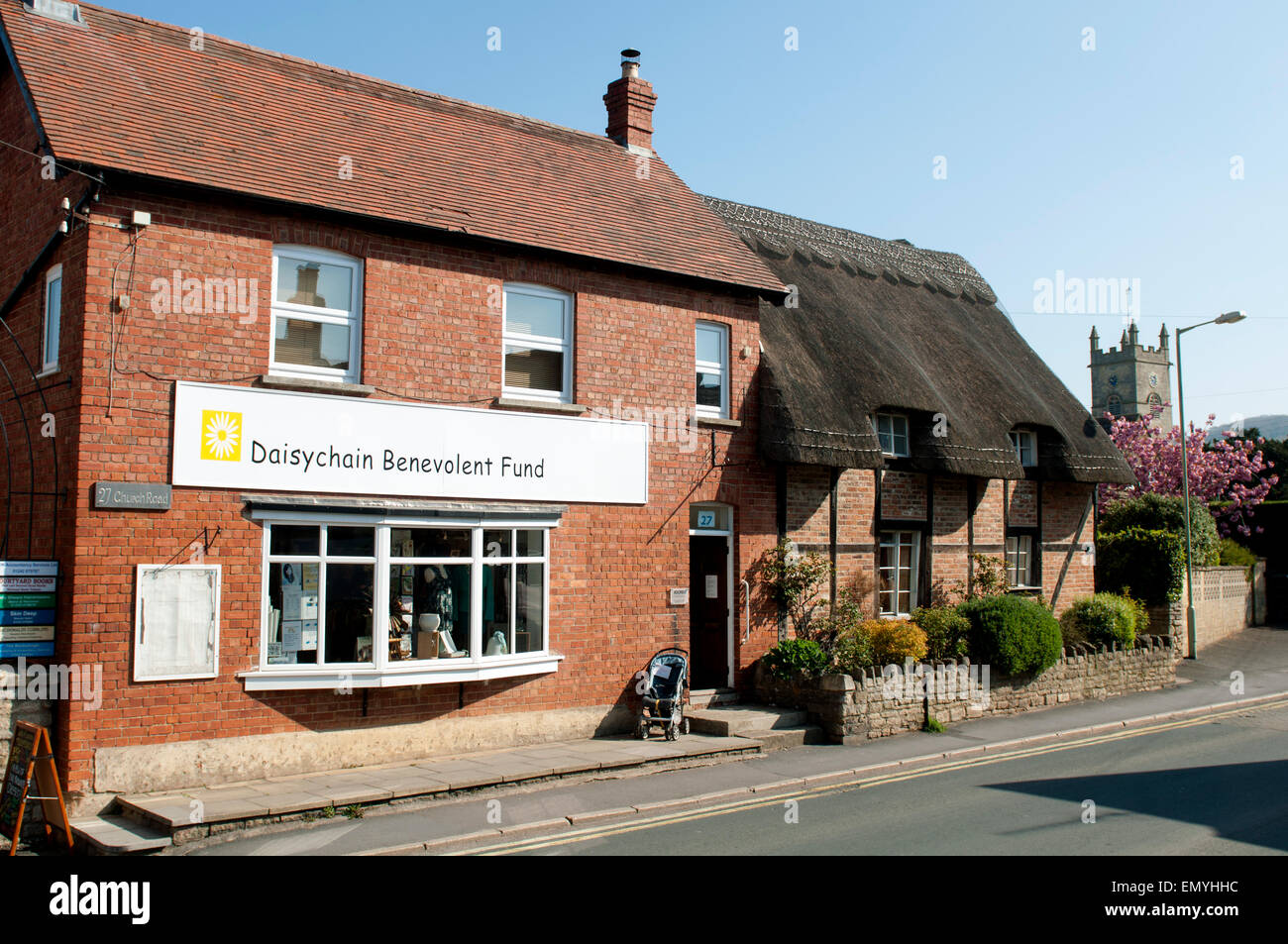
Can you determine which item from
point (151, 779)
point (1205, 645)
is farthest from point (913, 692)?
point (1205, 645)

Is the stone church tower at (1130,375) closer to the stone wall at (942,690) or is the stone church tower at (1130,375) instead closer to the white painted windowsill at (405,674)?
the stone wall at (942,690)

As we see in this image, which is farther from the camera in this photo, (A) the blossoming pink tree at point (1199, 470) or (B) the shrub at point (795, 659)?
(A) the blossoming pink tree at point (1199, 470)

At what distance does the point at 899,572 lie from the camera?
18.8 metres

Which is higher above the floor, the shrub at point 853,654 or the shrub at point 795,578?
the shrub at point 795,578

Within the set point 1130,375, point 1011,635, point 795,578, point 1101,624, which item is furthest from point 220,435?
point 1130,375

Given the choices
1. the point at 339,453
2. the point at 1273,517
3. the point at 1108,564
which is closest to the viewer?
the point at 339,453

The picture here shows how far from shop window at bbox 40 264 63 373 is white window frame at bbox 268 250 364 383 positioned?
218 cm

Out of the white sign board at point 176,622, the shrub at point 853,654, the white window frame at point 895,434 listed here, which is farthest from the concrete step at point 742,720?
the white sign board at point 176,622

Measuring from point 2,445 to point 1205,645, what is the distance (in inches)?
1014

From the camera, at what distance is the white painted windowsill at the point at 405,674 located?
11.3 metres

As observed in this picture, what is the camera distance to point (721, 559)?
A: 1598 centimetres

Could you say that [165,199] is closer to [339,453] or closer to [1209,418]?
[339,453]

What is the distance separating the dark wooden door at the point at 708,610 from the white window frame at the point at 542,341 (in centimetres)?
336

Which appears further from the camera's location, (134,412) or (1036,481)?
(1036,481)
